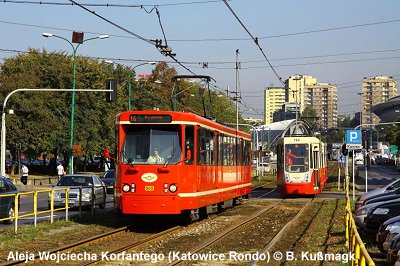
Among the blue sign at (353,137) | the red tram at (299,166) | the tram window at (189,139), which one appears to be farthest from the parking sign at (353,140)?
the tram window at (189,139)

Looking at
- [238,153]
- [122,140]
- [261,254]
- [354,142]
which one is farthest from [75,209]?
[261,254]

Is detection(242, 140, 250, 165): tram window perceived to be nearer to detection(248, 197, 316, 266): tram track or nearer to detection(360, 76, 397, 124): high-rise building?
detection(248, 197, 316, 266): tram track

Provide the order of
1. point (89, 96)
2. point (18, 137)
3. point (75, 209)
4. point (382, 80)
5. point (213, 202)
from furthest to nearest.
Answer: point (382, 80), point (89, 96), point (18, 137), point (75, 209), point (213, 202)

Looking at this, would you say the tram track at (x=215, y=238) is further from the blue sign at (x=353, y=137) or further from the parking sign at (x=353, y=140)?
the blue sign at (x=353, y=137)

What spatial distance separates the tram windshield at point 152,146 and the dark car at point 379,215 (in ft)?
18.3

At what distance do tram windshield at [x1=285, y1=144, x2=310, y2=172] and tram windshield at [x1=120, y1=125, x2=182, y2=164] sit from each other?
56.5 feet

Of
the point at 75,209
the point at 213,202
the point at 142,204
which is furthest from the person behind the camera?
the point at 75,209

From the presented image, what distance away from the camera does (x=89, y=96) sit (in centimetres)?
6650

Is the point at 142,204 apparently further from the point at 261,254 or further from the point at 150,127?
the point at 261,254

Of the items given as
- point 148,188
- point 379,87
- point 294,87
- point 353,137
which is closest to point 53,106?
point 353,137

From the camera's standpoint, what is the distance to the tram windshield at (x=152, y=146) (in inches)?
733

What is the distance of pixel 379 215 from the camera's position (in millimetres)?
15312

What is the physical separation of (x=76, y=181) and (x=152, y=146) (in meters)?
11.2

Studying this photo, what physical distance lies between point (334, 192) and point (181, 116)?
84.8 feet
